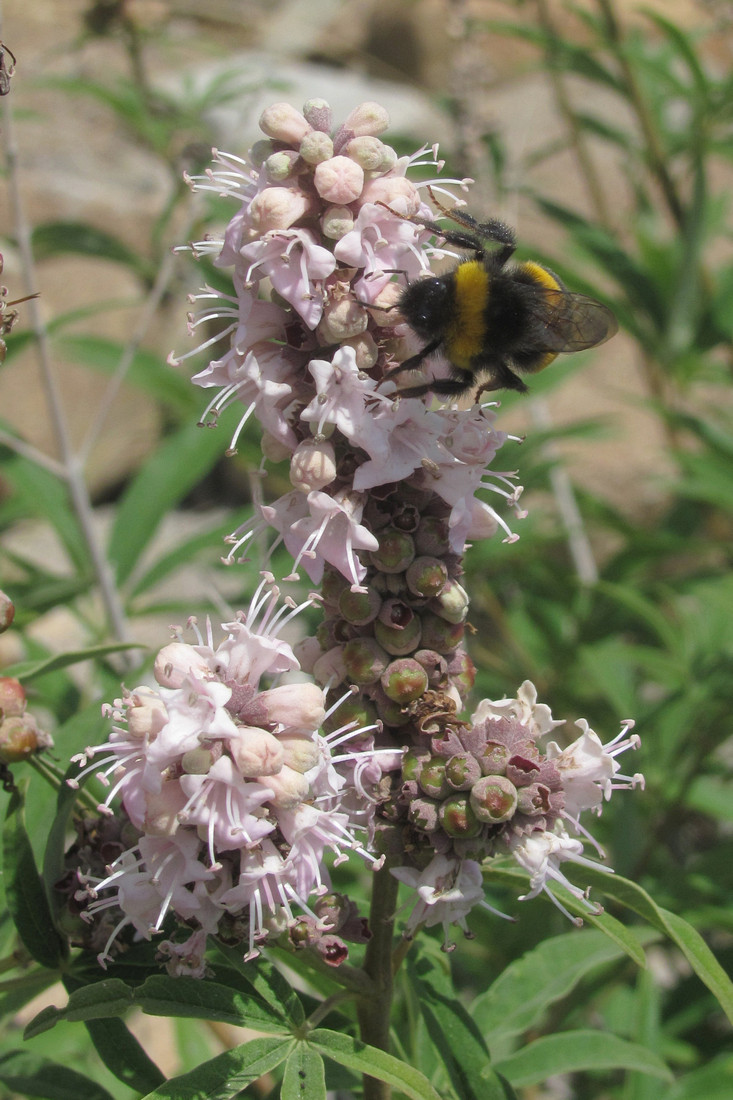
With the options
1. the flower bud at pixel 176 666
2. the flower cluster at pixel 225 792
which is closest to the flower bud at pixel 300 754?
the flower cluster at pixel 225 792

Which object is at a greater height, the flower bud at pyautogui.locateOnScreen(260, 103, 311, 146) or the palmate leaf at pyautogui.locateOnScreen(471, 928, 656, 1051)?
the flower bud at pyautogui.locateOnScreen(260, 103, 311, 146)

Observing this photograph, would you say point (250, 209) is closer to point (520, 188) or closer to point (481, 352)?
point (481, 352)

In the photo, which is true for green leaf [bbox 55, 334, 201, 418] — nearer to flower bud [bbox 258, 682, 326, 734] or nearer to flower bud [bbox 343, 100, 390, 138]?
flower bud [bbox 343, 100, 390, 138]

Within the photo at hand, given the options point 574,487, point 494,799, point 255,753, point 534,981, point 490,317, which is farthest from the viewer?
point 574,487

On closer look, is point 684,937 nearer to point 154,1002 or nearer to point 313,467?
point 154,1002

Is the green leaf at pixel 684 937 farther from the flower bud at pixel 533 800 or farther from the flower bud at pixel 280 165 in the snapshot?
the flower bud at pixel 280 165

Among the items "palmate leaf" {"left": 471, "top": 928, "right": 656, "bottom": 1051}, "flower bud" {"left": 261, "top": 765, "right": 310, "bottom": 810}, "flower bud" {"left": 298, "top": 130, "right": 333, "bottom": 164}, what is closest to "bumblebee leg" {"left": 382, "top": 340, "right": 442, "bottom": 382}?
"flower bud" {"left": 298, "top": 130, "right": 333, "bottom": 164}

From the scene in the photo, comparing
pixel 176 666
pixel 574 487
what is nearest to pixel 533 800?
pixel 176 666

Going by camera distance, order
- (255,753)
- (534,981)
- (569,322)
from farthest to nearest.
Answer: (534,981)
(569,322)
(255,753)
